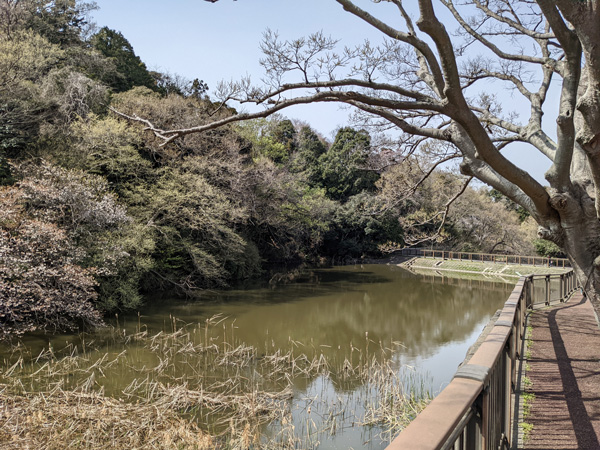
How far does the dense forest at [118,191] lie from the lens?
9.47 m

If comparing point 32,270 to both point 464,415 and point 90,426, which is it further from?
point 464,415

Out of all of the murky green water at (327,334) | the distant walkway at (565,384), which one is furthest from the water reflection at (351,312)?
the distant walkway at (565,384)

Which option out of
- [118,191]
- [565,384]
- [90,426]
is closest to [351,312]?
[118,191]

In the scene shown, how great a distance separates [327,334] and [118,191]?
931 cm

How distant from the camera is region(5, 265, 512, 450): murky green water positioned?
707cm

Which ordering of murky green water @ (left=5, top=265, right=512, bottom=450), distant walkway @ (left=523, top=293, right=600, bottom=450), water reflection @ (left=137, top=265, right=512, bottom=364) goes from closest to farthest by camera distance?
distant walkway @ (left=523, top=293, right=600, bottom=450)
murky green water @ (left=5, top=265, right=512, bottom=450)
water reflection @ (left=137, top=265, right=512, bottom=364)

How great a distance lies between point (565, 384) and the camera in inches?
167

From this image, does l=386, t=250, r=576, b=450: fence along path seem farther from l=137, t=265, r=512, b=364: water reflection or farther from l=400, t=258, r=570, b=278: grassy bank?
l=400, t=258, r=570, b=278: grassy bank

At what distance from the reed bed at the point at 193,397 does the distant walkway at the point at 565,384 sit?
1.99 m

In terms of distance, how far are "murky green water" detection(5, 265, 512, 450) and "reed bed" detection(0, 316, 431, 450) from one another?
0.05 metres

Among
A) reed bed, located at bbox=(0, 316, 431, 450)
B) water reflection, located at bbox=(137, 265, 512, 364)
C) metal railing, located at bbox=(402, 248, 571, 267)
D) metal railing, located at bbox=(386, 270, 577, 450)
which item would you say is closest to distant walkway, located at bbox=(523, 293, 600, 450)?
metal railing, located at bbox=(386, 270, 577, 450)

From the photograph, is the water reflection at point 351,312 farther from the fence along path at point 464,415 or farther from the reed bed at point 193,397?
the fence along path at point 464,415

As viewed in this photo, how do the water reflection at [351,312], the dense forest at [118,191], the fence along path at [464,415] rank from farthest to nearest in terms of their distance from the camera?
the water reflection at [351,312]
the dense forest at [118,191]
the fence along path at [464,415]

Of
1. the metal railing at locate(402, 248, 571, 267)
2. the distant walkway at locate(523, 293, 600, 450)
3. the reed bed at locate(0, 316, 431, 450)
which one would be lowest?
the reed bed at locate(0, 316, 431, 450)
